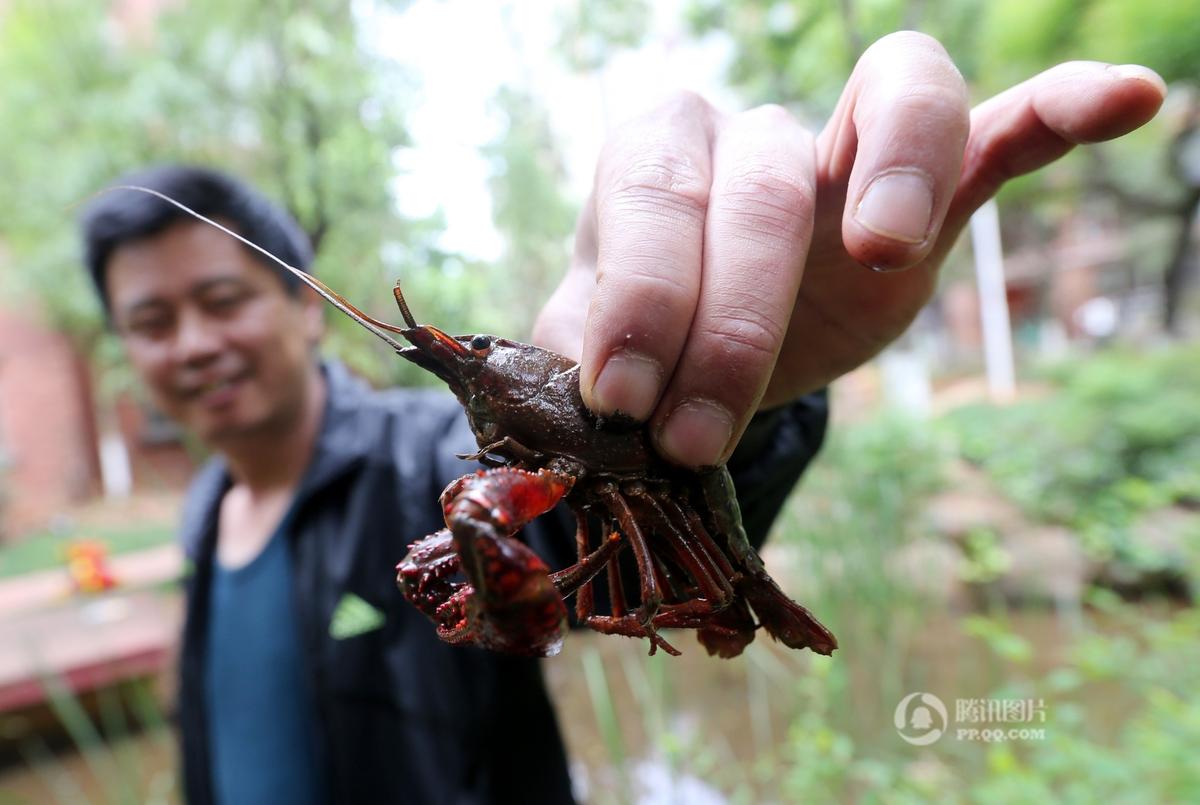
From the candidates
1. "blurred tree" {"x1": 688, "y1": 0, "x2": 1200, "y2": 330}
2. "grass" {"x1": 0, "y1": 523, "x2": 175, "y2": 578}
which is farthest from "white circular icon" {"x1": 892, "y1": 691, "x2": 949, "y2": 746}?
"grass" {"x1": 0, "y1": 523, "x2": 175, "y2": 578}

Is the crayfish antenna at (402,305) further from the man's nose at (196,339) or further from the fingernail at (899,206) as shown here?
the man's nose at (196,339)

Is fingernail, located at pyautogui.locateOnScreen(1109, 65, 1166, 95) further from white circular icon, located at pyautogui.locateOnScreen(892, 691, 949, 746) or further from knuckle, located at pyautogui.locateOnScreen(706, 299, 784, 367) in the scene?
white circular icon, located at pyautogui.locateOnScreen(892, 691, 949, 746)

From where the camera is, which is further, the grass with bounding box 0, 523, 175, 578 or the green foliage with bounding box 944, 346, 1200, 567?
the grass with bounding box 0, 523, 175, 578

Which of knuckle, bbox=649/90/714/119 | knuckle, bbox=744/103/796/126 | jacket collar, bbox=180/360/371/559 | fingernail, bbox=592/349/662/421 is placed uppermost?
knuckle, bbox=649/90/714/119

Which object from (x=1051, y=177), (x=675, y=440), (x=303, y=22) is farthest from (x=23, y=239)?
(x=1051, y=177)

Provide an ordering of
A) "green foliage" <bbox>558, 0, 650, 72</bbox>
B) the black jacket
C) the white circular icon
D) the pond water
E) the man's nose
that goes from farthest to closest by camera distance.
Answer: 1. "green foliage" <bbox>558, 0, 650, 72</bbox>
2. the pond water
3. the man's nose
4. the black jacket
5. the white circular icon
